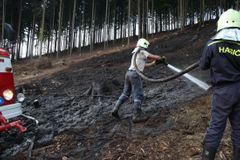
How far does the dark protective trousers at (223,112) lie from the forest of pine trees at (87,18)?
34020 mm

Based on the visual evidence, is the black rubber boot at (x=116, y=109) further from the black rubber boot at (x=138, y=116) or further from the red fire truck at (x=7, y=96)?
the red fire truck at (x=7, y=96)

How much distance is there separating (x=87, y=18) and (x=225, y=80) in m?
45.4

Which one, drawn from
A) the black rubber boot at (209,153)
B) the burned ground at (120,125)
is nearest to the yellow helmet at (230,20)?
the black rubber boot at (209,153)

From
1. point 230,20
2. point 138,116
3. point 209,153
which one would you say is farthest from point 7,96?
point 230,20

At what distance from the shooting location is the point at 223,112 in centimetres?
484

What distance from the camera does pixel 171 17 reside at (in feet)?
164

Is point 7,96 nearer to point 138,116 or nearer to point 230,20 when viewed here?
point 138,116

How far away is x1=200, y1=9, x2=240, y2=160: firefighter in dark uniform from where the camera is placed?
4.82m

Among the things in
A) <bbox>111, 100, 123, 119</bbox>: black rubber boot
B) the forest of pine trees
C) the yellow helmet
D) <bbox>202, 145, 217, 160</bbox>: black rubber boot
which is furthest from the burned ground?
the forest of pine trees

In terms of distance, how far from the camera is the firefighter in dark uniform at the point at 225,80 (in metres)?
4.82

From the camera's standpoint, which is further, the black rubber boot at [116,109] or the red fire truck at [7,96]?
the black rubber boot at [116,109]

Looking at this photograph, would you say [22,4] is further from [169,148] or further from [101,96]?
[169,148]

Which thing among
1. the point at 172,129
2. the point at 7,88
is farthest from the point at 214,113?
the point at 7,88

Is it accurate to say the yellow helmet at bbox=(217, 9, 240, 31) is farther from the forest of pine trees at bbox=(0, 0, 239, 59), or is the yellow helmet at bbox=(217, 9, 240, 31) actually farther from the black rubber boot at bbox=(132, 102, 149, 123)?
the forest of pine trees at bbox=(0, 0, 239, 59)
